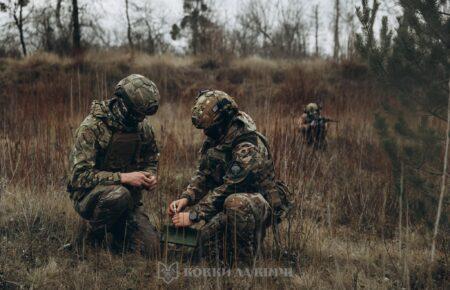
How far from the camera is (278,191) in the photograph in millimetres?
3152

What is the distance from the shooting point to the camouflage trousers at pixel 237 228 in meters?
2.83

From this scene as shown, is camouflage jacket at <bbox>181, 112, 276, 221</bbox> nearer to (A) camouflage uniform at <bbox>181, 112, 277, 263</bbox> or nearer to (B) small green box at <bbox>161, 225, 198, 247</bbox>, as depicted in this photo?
(A) camouflage uniform at <bbox>181, 112, 277, 263</bbox>

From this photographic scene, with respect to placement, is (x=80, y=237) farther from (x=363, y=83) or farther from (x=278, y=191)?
(x=363, y=83)

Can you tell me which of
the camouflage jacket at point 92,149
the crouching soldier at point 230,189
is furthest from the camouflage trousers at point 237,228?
the camouflage jacket at point 92,149

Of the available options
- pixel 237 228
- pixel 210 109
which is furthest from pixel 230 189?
pixel 210 109

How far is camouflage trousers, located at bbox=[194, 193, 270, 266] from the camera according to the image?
2826mm

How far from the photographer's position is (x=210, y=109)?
2.90m

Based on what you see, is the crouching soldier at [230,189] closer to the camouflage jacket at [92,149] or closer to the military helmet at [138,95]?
the military helmet at [138,95]

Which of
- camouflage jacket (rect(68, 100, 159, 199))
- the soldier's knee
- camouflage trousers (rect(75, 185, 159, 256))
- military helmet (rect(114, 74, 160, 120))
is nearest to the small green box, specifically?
camouflage trousers (rect(75, 185, 159, 256))

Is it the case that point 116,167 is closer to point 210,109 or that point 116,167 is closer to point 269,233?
point 210,109

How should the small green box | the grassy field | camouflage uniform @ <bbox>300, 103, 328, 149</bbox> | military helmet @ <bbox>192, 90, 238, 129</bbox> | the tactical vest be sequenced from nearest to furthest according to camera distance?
the grassy field < the small green box < military helmet @ <bbox>192, 90, 238, 129</bbox> < the tactical vest < camouflage uniform @ <bbox>300, 103, 328, 149</bbox>

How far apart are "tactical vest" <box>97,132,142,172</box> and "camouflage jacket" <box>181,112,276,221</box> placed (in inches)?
20.0

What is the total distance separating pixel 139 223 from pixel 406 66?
8.10ft

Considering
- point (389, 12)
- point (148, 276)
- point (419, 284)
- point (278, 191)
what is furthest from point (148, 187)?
point (389, 12)
